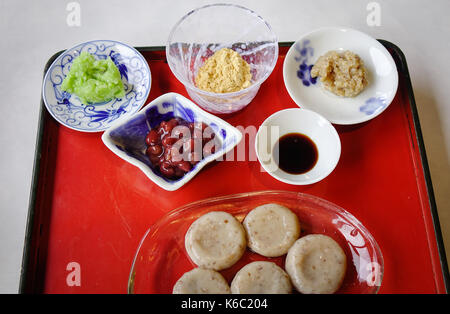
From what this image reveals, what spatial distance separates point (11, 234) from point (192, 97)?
57.7 inches

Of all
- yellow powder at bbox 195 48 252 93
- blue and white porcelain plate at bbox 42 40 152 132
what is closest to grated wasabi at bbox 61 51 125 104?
blue and white porcelain plate at bbox 42 40 152 132

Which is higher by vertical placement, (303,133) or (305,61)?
(305,61)

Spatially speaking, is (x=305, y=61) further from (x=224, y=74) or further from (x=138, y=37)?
(x=138, y=37)

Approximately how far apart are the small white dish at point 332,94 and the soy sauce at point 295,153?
19cm

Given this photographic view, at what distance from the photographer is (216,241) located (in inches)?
67.5

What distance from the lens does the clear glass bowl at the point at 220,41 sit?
2.09m

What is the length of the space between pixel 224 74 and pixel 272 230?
929 millimetres

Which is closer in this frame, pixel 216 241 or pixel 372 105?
pixel 216 241

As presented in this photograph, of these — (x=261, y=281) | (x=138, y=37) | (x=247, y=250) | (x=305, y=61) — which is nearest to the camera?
(x=261, y=281)

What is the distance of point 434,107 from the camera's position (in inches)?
95.3

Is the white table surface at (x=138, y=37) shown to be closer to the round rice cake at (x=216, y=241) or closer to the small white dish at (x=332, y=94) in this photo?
the small white dish at (x=332, y=94)

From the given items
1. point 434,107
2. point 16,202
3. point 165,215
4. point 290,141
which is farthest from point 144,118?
point 434,107

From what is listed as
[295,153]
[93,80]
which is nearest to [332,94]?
[295,153]

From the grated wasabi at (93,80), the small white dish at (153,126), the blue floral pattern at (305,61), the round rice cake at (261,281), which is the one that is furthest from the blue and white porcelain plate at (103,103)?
the round rice cake at (261,281)
